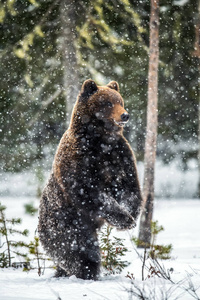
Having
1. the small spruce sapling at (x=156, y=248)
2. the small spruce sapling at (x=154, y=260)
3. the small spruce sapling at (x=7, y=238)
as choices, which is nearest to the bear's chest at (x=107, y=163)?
the small spruce sapling at (x=154, y=260)

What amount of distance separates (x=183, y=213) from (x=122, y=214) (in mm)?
9524

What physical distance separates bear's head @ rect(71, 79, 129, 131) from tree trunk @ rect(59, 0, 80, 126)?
8.61 ft

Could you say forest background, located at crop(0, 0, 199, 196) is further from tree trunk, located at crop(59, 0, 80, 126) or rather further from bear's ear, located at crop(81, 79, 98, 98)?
bear's ear, located at crop(81, 79, 98, 98)

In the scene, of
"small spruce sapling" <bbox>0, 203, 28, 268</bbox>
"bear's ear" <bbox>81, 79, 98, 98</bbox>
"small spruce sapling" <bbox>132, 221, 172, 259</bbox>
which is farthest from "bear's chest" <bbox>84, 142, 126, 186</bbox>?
"small spruce sapling" <bbox>0, 203, 28, 268</bbox>

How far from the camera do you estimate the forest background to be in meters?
6.68

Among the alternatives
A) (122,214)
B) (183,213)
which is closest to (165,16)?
(122,214)

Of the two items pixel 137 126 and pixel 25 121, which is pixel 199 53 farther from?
pixel 25 121

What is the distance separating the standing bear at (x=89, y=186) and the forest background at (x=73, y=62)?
2677 millimetres

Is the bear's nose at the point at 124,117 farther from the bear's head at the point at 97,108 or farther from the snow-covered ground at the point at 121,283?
the snow-covered ground at the point at 121,283

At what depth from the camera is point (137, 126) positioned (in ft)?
32.1

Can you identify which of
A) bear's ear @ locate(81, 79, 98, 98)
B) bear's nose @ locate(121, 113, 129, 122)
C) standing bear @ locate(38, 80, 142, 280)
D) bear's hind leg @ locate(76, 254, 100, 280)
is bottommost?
bear's hind leg @ locate(76, 254, 100, 280)

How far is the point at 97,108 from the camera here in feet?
12.0

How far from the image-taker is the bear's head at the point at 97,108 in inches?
142

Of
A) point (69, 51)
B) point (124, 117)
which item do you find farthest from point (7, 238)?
point (69, 51)
